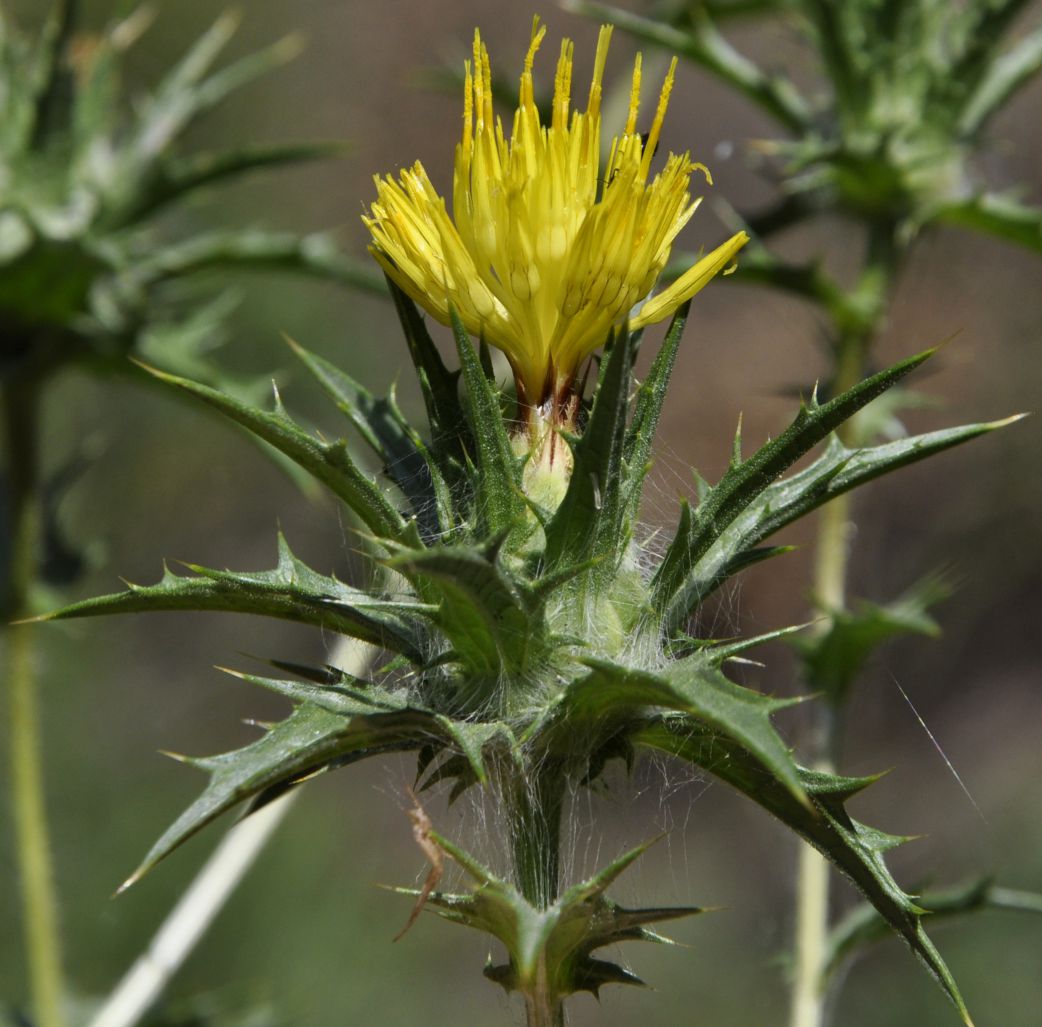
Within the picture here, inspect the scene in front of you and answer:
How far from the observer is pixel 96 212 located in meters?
2.53

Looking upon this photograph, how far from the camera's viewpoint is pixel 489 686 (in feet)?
4.38

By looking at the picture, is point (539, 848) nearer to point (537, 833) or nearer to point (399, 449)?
point (537, 833)

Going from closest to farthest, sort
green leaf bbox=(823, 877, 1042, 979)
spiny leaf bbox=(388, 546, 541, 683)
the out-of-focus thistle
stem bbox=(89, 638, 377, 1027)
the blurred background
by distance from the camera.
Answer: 1. spiny leaf bbox=(388, 546, 541, 683)
2. green leaf bbox=(823, 877, 1042, 979)
3. stem bbox=(89, 638, 377, 1027)
4. the out-of-focus thistle
5. the blurred background

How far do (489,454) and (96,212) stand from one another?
1.57 m

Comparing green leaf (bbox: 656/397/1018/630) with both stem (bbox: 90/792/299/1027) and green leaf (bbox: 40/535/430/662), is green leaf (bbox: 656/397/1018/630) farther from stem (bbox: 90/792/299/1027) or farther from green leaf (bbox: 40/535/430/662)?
stem (bbox: 90/792/299/1027)

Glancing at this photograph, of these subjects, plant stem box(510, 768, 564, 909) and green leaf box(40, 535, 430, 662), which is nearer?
green leaf box(40, 535, 430, 662)

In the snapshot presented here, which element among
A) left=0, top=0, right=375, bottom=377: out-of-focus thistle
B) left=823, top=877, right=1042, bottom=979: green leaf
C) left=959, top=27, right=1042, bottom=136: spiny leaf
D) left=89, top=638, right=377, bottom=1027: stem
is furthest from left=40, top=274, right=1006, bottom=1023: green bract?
left=959, top=27, right=1042, bottom=136: spiny leaf

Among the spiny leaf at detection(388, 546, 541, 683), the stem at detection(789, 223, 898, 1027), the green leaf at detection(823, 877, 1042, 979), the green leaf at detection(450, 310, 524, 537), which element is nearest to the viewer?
the spiny leaf at detection(388, 546, 541, 683)

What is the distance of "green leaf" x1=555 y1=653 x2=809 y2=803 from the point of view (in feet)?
3.32

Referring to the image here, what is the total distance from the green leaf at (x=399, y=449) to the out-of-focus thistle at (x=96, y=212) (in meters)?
1.10

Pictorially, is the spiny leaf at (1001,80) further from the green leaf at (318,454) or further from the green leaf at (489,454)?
the green leaf at (318,454)

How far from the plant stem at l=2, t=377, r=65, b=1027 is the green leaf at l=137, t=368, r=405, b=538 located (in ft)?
4.80

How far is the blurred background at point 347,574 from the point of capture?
5934mm

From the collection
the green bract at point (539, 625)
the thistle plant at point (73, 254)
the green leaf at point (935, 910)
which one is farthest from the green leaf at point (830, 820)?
the thistle plant at point (73, 254)
